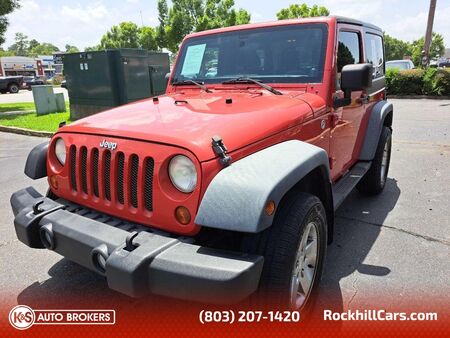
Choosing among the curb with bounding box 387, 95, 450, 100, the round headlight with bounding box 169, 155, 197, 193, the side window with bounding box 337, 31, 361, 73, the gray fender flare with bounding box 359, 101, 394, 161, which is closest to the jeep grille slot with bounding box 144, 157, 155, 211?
A: the round headlight with bounding box 169, 155, 197, 193

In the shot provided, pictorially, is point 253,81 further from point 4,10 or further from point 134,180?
point 4,10

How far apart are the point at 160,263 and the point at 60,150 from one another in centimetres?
141

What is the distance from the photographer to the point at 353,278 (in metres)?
3.06

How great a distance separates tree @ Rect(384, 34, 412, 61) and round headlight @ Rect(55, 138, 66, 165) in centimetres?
9031

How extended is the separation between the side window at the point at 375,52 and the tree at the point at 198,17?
94.2 feet

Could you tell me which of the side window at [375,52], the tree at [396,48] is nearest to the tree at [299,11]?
the side window at [375,52]

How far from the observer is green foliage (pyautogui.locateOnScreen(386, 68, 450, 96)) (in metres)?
15.5

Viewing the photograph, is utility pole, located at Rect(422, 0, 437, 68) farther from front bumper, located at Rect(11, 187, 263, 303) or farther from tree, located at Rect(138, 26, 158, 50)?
tree, located at Rect(138, 26, 158, 50)

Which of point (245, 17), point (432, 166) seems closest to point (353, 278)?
point (432, 166)

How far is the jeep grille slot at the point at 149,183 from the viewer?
2211 millimetres

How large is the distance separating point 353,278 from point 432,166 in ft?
13.0

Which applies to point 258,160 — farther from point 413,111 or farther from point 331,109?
point 413,111

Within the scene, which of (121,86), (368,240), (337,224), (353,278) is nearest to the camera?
(353,278)

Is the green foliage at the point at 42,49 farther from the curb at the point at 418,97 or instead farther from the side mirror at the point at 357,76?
the side mirror at the point at 357,76
